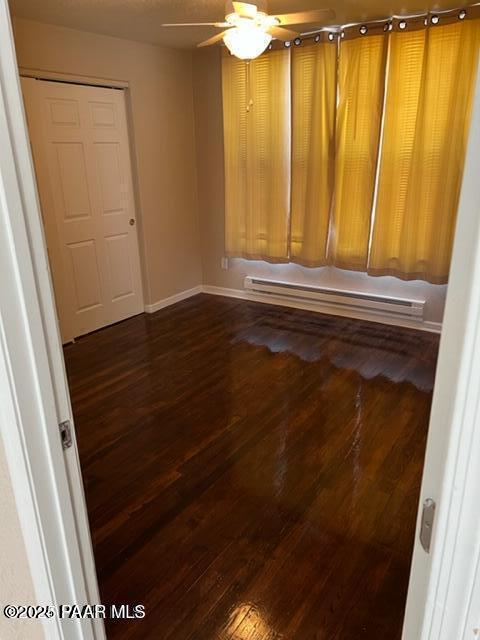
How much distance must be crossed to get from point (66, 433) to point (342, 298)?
3.74m

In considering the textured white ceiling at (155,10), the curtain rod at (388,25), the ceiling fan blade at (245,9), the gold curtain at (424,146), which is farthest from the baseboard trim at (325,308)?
the ceiling fan blade at (245,9)

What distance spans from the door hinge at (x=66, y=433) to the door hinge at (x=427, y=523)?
2.37 ft

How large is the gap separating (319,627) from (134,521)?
2.94 ft

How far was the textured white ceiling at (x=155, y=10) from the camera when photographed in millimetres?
2963

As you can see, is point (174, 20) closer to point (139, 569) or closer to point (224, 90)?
point (224, 90)

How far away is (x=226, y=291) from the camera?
5.26 m

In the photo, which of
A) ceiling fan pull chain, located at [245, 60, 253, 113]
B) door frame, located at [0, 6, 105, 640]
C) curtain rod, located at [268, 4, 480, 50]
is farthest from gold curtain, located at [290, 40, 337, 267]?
door frame, located at [0, 6, 105, 640]

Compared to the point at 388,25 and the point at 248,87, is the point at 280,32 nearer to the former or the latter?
the point at 388,25

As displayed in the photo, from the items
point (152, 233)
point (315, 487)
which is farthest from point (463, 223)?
point (152, 233)

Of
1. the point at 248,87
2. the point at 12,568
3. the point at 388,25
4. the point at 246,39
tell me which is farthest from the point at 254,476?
the point at 248,87

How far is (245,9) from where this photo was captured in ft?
7.97

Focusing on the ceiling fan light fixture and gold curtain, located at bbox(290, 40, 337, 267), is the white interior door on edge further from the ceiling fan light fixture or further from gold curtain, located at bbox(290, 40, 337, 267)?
the ceiling fan light fixture

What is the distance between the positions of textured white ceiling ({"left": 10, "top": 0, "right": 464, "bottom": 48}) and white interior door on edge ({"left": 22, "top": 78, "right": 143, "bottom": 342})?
0.47 metres

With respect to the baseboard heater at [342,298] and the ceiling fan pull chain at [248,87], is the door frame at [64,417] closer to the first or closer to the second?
the baseboard heater at [342,298]
